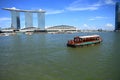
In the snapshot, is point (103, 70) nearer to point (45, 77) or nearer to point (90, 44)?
point (45, 77)

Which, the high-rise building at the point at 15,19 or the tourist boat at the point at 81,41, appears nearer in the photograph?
the tourist boat at the point at 81,41

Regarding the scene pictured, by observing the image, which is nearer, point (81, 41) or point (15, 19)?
point (81, 41)

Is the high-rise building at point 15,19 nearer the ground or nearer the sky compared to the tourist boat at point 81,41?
nearer the sky

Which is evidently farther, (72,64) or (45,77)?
(72,64)

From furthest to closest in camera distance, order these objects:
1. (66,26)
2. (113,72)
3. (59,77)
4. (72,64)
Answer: (66,26) → (72,64) → (113,72) → (59,77)

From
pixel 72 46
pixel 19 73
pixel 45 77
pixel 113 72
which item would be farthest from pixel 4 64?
pixel 72 46

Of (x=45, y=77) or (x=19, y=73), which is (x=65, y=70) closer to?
(x=45, y=77)

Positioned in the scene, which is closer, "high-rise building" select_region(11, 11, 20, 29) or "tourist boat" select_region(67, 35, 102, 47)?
"tourist boat" select_region(67, 35, 102, 47)

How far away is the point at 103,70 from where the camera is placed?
11.6 meters

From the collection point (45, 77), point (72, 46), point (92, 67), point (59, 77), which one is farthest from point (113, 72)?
point (72, 46)

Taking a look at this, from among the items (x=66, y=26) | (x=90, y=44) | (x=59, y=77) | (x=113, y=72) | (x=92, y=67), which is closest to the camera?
(x=59, y=77)

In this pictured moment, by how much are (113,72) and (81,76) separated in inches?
76.8

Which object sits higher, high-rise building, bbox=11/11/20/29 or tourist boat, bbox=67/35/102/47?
high-rise building, bbox=11/11/20/29

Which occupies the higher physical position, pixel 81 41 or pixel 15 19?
pixel 15 19
